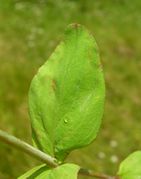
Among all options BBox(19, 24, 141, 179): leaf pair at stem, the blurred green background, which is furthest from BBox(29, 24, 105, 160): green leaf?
the blurred green background

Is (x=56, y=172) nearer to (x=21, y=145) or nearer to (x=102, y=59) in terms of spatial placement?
(x=21, y=145)

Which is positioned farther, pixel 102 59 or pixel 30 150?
pixel 102 59

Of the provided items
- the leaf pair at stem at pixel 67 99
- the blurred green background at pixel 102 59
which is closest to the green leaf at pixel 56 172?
the leaf pair at stem at pixel 67 99

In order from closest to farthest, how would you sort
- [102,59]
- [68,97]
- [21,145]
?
[21,145] → [68,97] → [102,59]

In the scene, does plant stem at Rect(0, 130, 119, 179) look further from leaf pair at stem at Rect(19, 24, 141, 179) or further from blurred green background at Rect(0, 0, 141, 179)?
blurred green background at Rect(0, 0, 141, 179)

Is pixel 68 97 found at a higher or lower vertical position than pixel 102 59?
higher

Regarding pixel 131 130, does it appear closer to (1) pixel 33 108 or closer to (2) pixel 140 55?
(2) pixel 140 55

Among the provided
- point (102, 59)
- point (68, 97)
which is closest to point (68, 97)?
point (68, 97)
